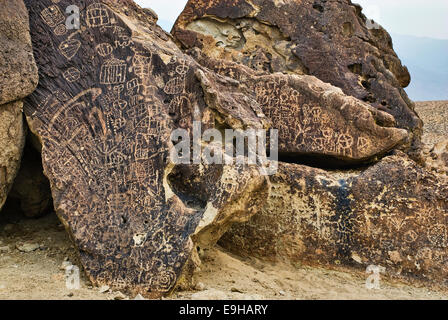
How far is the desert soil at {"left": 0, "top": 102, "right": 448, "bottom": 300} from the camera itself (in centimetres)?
341

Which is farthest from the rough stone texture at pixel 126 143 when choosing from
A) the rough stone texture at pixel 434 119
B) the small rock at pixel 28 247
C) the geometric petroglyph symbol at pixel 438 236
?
the rough stone texture at pixel 434 119

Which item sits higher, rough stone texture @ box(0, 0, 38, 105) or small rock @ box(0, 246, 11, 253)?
rough stone texture @ box(0, 0, 38, 105)

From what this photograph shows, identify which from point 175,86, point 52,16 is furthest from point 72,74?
point 175,86

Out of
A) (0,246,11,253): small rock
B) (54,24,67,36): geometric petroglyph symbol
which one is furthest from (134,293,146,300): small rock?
(54,24,67,36): geometric petroglyph symbol

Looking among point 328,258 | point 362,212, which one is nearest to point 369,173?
point 362,212

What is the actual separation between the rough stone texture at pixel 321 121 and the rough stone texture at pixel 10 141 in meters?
2.02

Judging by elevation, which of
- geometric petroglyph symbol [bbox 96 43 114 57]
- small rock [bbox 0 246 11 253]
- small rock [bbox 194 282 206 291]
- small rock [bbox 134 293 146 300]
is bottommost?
small rock [bbox 134 293 146 300]

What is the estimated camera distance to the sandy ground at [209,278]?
3.40 m

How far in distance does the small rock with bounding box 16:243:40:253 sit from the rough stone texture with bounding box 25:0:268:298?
59cm

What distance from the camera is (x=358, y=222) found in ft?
14.3

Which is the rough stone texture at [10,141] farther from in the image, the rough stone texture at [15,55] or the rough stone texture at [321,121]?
the rough stone texture at [321,121]

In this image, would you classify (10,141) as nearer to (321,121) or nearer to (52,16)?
(52,16)

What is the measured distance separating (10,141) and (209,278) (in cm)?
189

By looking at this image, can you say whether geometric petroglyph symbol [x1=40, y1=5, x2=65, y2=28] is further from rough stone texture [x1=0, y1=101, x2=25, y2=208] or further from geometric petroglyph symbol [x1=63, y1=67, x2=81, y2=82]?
rough stone texture [x1=0, y1=101, x2=25, y2=208]
